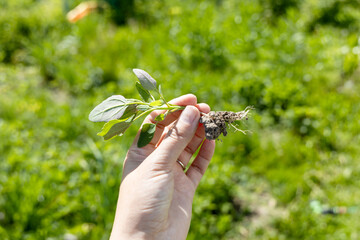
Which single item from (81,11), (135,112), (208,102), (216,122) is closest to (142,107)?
(135,112)

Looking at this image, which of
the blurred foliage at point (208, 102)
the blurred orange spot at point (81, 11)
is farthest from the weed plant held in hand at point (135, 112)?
the blurred orange spot at point (81, 11)

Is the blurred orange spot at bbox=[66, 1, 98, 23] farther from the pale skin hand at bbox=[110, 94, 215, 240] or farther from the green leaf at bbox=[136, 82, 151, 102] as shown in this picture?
the pale skin hand at bbox=[110, 94, 215, 240]

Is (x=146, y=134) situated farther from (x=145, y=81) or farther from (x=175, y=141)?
(x=145, y=81)

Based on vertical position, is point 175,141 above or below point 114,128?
below

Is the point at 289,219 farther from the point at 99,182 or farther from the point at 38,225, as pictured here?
the point at 38,225

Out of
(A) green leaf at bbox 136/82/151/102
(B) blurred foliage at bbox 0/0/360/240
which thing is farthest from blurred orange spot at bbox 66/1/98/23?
(A) green leaf at bbox 136/82/151/102

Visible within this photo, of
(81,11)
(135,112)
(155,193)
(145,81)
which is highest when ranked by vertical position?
(81,11)

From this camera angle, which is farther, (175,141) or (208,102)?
(208,102)
